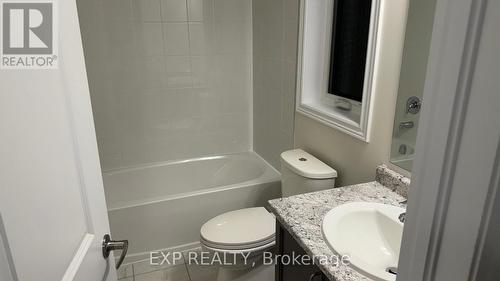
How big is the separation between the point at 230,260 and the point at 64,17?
1.43 meters

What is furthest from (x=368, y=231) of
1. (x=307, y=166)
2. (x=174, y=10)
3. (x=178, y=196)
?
(x=174, y=10)

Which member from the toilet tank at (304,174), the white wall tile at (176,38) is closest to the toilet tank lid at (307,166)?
the toilet tank at (304,174)

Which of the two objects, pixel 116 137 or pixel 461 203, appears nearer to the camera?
pixel 461 203

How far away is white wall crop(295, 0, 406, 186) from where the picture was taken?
52.0 inches

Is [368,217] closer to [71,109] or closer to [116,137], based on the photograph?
[71,109]

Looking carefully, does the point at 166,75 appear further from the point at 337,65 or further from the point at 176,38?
the point at 337,65

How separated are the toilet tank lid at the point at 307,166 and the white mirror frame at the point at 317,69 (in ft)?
0.70

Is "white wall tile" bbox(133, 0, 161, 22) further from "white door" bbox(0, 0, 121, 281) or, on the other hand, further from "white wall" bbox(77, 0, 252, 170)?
"white door" bbox(0, 0, 121, 281)

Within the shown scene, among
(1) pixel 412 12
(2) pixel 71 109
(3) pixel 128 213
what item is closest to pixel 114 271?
(2) pixel 71 109

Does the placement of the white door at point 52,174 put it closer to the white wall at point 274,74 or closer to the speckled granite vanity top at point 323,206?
the speckled granite vanity top at point 323,206

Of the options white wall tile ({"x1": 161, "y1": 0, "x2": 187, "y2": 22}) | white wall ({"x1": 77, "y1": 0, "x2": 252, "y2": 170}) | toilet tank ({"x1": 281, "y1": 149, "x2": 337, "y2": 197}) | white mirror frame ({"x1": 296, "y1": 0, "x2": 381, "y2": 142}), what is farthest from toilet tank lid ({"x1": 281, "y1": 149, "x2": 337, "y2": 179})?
white wall tile ({"x1": 161, "y1": 0, "x2": 187, "y2": 22})

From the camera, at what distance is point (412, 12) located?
124 centimetres

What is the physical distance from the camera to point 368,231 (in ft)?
4.09

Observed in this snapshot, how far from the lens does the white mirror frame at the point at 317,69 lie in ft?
5.71
